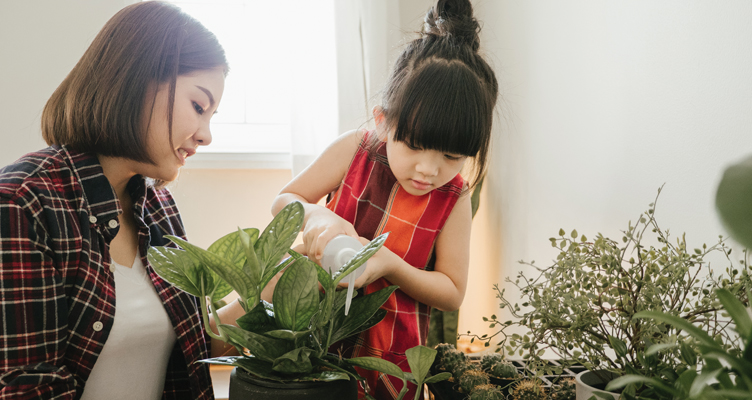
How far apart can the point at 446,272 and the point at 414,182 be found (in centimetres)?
20

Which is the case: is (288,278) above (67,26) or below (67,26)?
below

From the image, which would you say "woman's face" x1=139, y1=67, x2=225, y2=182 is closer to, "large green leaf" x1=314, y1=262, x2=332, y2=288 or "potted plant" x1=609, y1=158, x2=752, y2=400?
"large green leaf" x1=314, y1=262, x2=332, y2=288

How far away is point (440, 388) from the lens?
74 cm

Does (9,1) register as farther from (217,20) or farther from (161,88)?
(161,88)

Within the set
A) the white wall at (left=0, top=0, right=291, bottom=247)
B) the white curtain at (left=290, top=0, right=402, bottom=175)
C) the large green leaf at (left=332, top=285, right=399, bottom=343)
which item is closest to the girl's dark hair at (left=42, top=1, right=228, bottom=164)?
the large green leaf at (left=332, top=285, right=399, bottom=343)

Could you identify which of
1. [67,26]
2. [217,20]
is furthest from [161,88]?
[217,20]

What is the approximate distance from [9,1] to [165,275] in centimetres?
229

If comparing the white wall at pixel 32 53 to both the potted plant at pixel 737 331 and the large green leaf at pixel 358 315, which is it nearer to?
the large green leaf at pixel 358 315

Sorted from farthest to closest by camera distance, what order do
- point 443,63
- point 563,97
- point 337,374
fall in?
point 563,97, point 443,63, point 337,374

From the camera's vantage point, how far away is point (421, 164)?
0.83m

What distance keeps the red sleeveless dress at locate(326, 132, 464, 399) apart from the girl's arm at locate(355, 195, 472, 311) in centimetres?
2

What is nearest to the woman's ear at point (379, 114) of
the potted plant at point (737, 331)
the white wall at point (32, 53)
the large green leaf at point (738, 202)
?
the potted plant at point (737, 331)

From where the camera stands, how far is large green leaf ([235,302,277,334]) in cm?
48

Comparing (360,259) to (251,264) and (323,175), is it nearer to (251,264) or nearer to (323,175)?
(251,264)
